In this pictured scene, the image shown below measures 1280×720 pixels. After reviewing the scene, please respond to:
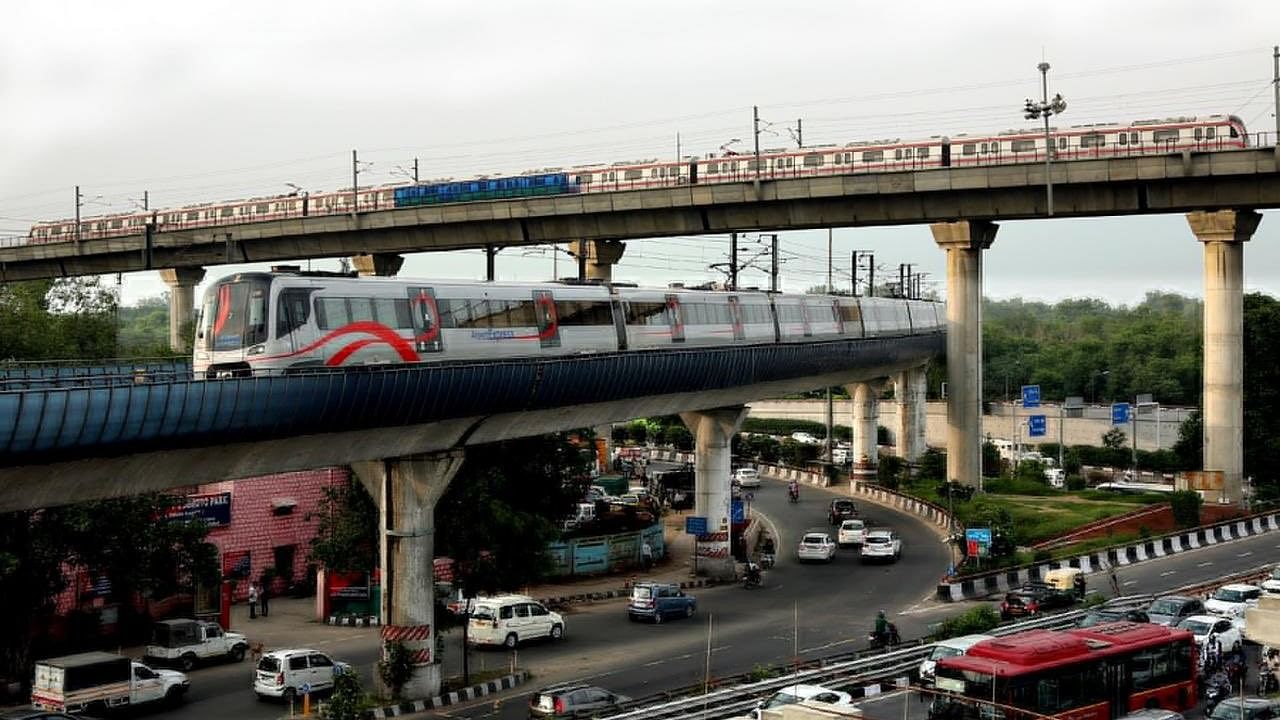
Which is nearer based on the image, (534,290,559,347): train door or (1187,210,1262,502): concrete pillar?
(534,290,559,347): train door

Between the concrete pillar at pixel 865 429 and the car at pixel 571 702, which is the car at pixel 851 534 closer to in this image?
the concrete pillar at pixel 865 429

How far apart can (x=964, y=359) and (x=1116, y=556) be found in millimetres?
21347

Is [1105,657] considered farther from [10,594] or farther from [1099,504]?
[1099,504]

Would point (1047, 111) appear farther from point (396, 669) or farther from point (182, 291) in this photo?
point (182, 291)

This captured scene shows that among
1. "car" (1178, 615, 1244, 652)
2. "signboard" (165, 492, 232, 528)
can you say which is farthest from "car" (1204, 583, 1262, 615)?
"signboard" (165, 492, 232, 528)

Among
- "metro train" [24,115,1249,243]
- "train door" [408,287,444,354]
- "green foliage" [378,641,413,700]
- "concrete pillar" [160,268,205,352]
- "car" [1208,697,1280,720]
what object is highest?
"metro train" [24,115,1249,243]

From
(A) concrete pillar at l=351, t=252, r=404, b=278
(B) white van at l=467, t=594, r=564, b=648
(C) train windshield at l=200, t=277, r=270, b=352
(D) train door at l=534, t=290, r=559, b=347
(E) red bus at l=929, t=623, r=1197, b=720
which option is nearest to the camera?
A: (E) red bus at l=929, t=623, r=1197, b=720

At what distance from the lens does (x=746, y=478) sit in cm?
8744

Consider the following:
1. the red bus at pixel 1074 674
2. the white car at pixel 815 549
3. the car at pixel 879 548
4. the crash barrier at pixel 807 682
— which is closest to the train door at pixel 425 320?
the crash barrier at pixel 807 682

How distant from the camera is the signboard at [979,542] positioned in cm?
5047

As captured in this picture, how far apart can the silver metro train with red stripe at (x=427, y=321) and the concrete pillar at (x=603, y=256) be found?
81.8 feet

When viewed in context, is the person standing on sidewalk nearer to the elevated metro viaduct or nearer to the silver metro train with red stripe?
the elevated metro viaduct

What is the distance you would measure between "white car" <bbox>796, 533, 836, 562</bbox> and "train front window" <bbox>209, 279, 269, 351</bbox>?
3239 centimetres

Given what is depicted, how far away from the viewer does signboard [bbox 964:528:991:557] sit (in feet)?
166
